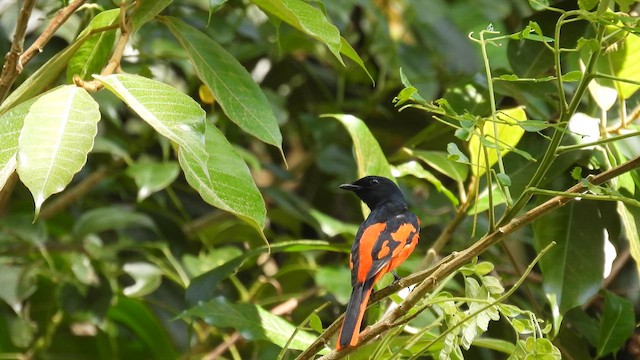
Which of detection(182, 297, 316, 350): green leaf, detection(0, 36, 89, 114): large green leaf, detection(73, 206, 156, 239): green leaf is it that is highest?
detection(0, 36, 89, 114): large green leaf

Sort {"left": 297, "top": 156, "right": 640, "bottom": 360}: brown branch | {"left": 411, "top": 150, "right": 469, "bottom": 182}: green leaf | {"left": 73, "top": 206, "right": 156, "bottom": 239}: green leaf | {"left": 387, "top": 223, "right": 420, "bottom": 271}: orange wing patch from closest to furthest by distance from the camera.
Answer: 1. {"left": 297, "top": 156, "right": 640, "bottom": 360}: brown branch
2. {"left": 387, "top": 223, "right": 420, "bottom": 271}: orange wing patch
3. {"left": 411, "top": 150, "right": 469, "bottom": 182}: green leaf
4. {"left": 73, "top": 206, "right": 156, "bottom": 239}: green leaf

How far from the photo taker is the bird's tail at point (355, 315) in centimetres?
135

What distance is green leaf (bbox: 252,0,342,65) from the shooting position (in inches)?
56.6

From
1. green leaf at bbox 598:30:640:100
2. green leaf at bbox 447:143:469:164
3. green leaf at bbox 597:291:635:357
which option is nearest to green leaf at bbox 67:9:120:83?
green leaf at bbox 447:143:469:164

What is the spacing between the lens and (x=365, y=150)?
6.30 feet

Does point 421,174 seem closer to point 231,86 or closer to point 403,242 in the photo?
point 403,242

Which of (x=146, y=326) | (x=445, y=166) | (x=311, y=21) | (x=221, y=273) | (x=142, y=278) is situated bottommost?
(x=146, y=326)

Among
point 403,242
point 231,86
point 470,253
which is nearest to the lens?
point 470,253

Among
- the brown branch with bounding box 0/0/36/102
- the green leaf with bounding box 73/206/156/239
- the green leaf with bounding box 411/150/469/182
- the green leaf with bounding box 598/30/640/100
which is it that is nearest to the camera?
the brown branch with bounding box 0/0/36/102

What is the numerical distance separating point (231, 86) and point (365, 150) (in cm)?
40

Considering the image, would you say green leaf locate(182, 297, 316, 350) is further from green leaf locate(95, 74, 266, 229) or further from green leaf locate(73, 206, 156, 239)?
green leaf locate(73, 206, 156, 239)

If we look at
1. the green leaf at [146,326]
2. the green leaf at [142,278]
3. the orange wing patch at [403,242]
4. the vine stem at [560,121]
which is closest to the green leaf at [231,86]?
the orange wing patch at [403,242]

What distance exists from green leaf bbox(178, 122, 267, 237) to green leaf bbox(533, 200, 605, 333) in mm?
733

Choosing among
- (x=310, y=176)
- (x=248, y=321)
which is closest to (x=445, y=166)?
(x=248, y=321)
